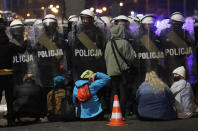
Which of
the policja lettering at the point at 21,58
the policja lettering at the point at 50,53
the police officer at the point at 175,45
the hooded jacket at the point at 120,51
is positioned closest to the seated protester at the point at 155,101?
the hooded jacket at the point at 120,51

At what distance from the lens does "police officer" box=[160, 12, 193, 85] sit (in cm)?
1095

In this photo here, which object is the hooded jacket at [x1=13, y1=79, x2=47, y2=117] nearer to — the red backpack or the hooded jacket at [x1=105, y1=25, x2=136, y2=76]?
the red backpack

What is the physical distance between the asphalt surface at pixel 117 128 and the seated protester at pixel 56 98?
450 mm

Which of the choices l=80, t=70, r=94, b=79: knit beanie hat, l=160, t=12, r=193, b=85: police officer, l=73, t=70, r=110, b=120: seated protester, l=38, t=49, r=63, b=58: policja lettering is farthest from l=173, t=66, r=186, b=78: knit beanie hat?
l=38, t=49, r=63, b=58: policja lettering

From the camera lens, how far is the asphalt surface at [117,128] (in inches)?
338

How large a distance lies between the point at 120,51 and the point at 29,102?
213 cm

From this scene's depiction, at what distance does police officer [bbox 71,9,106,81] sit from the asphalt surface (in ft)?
5.17

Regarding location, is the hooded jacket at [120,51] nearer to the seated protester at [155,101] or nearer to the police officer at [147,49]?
the seated protester at [155,101]

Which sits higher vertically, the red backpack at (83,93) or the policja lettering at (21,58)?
the policja lettering at (21,58)

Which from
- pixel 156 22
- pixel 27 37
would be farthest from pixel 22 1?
pixel 156 22

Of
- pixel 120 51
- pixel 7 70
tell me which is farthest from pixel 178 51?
pixel 7 70

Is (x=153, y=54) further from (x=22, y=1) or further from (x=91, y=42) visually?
(x=22, y=1)

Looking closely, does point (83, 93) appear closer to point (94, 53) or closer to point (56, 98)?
point (56, 98)

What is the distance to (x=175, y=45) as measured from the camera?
432 inches
